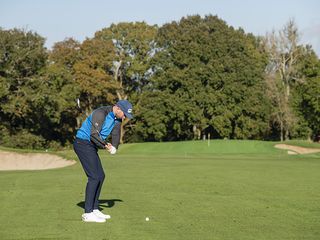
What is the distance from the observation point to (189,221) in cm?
951

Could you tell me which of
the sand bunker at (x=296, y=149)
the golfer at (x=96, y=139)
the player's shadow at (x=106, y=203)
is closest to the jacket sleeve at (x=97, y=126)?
the golfer at (x=96, y=139)

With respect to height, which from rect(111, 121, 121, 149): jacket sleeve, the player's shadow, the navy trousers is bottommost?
the player's shadow

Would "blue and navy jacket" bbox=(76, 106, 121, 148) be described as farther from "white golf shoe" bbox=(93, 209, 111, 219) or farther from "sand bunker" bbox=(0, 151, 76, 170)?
"sand bunker" bbox=(0, 151, 76, 170)

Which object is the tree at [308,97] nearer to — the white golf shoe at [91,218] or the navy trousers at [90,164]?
the navy trousers at [90,164]

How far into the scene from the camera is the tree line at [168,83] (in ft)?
194

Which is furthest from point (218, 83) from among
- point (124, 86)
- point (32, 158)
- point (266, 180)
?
point (266, 180)

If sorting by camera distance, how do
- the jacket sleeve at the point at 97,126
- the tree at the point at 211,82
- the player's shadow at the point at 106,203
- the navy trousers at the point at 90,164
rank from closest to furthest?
the jacket sleeve at the point at 97,126 < the navy trousers at the point at 90,164 < the player's shadow at the point at 106,203 < the tree at the point at 211,82

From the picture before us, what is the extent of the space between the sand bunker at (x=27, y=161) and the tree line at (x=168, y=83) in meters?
24.3

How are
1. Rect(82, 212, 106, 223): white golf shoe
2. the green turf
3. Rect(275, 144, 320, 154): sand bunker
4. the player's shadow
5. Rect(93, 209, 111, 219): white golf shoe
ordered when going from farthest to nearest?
Rect(275, 144, 320, 154): sand bunker, the player's shadow, Rect(93, 209, 111, 219): white golf shoe, Rect(82, 212, 106, 223): white golf shoe, the green turf

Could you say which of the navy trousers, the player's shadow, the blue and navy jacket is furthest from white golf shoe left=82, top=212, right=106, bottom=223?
the player's shadow

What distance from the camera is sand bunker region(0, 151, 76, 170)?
31581 millimetres

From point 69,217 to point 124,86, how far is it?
212 ft

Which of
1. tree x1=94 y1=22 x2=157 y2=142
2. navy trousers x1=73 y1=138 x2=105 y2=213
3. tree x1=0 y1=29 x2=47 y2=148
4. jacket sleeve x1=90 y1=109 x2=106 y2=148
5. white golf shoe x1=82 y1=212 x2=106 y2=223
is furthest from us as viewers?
tree x1=94 y1=22 x2=157 y2=142

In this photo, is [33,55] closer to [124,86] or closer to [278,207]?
[124,86]
